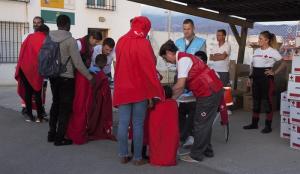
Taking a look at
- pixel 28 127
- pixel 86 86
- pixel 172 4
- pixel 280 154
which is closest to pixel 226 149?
pixel 280 154

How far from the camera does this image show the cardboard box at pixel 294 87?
245 inches

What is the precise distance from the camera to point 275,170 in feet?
17.7

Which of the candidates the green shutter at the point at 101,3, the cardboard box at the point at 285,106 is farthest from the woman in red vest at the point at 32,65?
the green shutter at the point at 101,3

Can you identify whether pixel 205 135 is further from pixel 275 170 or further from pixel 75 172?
pixel 75 172

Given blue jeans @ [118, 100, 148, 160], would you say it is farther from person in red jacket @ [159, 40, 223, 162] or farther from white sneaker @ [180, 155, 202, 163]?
white sneaker @ [180, 155, 202, 163]

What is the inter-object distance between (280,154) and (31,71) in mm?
4276

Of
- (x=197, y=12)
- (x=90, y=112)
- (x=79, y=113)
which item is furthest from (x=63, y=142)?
(x=197, y=12)

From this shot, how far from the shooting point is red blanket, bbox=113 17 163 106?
5.05 meters

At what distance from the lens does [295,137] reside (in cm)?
636

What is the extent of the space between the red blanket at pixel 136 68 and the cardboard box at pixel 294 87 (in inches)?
85.5

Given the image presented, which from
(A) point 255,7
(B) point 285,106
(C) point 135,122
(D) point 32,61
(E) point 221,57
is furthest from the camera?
(A) point 255,7

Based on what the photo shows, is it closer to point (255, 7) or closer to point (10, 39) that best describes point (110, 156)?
point (255, 7)

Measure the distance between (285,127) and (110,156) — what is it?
287 cm

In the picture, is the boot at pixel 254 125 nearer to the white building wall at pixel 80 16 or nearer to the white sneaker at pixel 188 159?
the white sneaker at pixel 188 159
